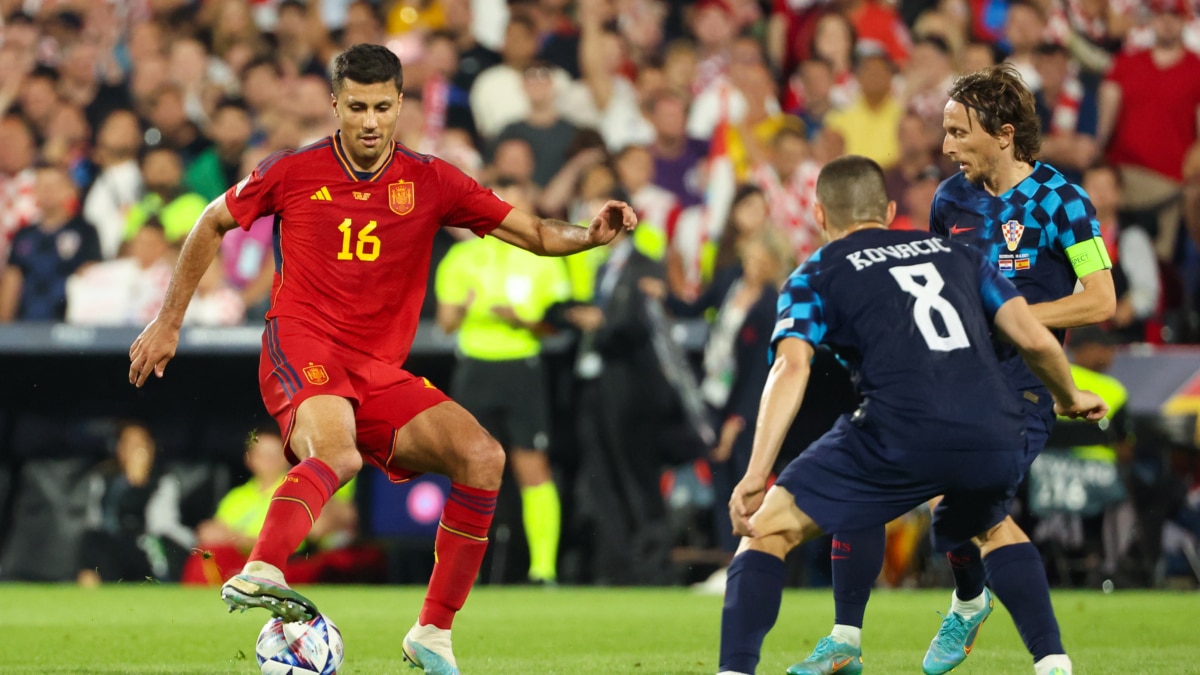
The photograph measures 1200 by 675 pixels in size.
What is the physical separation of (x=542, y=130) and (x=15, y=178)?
463cm

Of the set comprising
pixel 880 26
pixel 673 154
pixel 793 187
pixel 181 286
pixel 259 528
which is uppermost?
pixel 880 26

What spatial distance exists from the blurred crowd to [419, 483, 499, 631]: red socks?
587 centimetres

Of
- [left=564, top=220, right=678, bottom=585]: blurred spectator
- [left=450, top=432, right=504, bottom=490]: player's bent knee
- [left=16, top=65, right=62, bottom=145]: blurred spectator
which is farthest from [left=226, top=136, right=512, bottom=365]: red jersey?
[left=16, top=65, right=62, bottom=145]: blurred spectator

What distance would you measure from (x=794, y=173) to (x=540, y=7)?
3682 mm

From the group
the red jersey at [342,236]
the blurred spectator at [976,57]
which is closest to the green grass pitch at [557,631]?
the red jersey at [342,236]

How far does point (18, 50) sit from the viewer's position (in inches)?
611

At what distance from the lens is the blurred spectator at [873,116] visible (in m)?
13.3

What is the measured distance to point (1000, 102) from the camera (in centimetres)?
643

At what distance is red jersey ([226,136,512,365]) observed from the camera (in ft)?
20.7

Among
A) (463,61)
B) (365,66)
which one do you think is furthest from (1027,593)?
A: (463,61)

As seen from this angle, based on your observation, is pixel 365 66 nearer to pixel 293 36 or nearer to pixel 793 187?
pixel 793 187

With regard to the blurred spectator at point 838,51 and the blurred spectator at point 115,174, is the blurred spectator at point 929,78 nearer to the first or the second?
the blurred spectator at point 838,51

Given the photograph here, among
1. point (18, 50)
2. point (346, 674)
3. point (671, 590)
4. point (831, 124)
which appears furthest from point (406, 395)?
point (18, 50)

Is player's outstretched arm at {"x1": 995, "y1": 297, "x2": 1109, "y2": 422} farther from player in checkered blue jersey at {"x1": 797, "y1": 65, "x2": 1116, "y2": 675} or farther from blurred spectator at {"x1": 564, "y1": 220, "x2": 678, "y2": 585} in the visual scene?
blurred spectator at {"x1": 564, "y1": 220, "x2": 678, "y2": 585}
